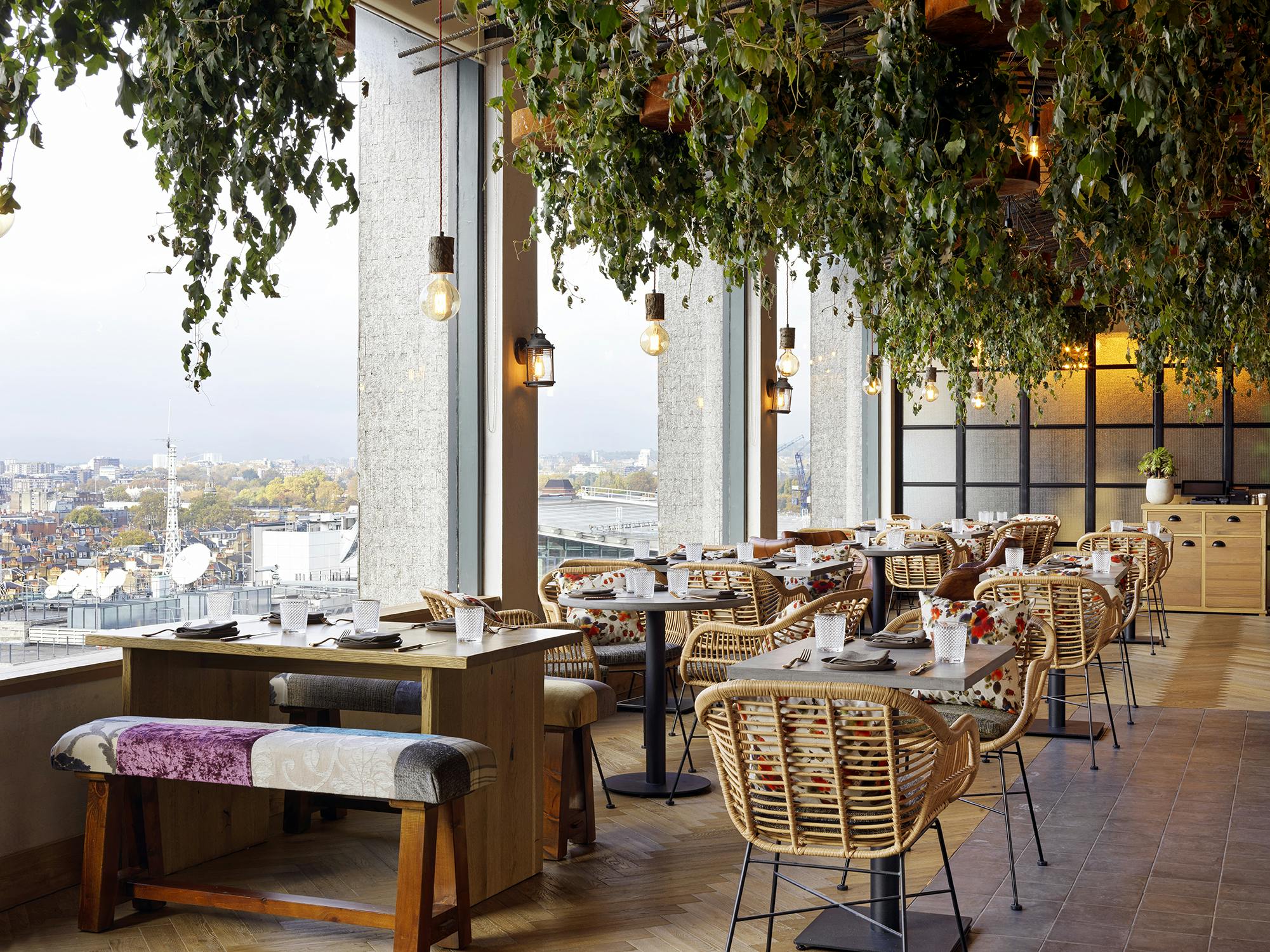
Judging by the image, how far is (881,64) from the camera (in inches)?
129

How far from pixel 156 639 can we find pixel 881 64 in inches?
119

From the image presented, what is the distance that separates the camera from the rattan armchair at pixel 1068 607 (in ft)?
19.4

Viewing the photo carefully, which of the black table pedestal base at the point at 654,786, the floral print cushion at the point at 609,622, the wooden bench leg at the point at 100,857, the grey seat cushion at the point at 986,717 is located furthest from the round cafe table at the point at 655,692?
the wooden bench leg at the point at 100,857

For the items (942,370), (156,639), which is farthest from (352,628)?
(942,370)

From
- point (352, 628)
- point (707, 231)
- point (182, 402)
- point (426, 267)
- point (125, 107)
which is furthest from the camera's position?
point (426, 267)

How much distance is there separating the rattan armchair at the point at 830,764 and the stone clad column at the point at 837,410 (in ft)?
30.6

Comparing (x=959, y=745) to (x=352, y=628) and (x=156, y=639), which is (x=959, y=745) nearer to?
(x=352, y=628)

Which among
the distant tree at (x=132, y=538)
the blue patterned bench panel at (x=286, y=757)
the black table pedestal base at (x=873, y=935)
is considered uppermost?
the distant tree at (x=132, y=538)

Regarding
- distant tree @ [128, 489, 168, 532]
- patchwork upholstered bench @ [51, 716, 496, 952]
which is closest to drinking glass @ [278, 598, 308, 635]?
patchwork upholstered bench @ [51, 716, 496, 952]

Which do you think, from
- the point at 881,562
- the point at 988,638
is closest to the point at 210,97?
the point at 988,638

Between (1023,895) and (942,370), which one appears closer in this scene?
(1023,895)

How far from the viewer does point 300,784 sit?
3609mm

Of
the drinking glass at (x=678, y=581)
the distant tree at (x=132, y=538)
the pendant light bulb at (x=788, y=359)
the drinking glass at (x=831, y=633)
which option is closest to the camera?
the drinking glass at (x=831, y=633)

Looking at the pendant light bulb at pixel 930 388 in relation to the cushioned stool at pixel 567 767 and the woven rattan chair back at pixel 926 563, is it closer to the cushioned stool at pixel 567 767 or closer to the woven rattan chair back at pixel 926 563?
the woven rattan chair back at pixel 926 563
